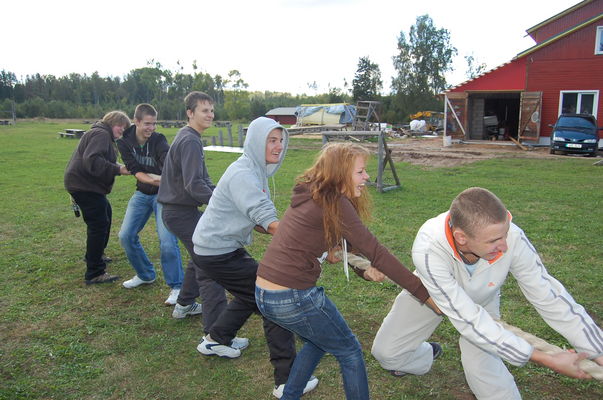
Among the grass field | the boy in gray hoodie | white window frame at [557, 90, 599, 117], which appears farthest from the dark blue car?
the boy in gray hoodie

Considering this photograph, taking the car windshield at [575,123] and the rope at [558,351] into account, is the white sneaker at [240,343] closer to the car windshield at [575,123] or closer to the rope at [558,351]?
the rope at [558,351]

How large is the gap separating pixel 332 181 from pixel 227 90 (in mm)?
82296

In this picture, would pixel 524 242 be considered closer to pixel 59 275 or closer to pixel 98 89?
pixel 59 275

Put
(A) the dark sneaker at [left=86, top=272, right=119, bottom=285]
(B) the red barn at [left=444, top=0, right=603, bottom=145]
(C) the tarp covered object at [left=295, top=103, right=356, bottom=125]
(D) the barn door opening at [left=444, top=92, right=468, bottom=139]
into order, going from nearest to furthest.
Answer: (A) the dark sneaker at [left=86, top=272, right=119, bottom=285] < (B) the red barn at [left=444, top=0, right=603, bottom=145] < (D) the barn door opening at [left=444, top=92, right=468, bottom=139] < (C) the tarp covered object at [left=295, top=103, right=356, bottom=125]

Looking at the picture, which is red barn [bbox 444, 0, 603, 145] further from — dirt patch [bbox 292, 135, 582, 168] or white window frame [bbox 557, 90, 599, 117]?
dirt patch [bbox 292, 135, 582, 168]

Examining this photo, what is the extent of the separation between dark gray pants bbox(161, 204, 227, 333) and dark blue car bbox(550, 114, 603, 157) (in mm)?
17742

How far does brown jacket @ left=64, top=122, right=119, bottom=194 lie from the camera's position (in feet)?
17.3

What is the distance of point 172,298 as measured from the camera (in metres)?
4.92

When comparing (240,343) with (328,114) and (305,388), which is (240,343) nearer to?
(305,388)

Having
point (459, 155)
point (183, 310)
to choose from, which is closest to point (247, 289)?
point (183, 310)

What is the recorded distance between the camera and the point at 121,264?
6.32m

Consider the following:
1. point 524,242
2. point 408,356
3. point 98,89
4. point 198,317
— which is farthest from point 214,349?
point 98,89

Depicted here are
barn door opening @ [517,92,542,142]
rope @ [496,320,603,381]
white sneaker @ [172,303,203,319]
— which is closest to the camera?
rope @ [496,320,603,381]

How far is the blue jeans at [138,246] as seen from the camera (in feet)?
16.0
